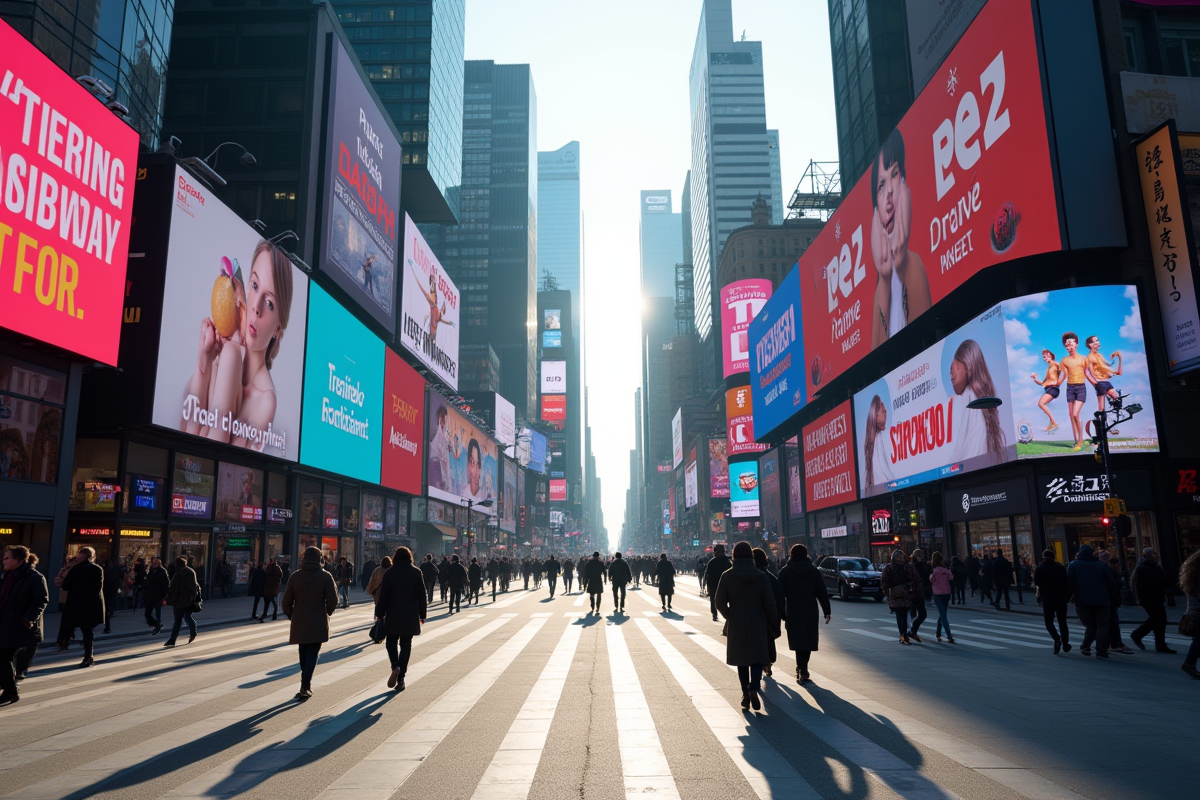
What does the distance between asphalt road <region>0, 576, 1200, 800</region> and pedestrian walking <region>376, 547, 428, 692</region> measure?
0.54m

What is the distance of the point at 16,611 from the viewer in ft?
31.6

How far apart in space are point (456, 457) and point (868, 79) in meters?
47.2

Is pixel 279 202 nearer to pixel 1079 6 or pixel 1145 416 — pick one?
pixel 1079 6

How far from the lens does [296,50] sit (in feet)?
160

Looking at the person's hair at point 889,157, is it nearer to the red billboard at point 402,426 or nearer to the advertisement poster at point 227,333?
the advertisement poster at point 227,333

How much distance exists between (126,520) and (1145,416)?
36223 mm

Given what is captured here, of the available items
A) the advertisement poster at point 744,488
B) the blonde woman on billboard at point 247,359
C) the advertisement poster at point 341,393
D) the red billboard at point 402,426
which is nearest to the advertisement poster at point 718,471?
the advertisement poster at point 744,488

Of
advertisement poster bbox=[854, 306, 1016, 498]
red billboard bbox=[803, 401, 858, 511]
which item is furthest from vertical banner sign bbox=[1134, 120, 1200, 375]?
red billboard bbox=[803, 401, 858, 511]

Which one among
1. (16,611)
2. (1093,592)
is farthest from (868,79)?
A: (16,611)

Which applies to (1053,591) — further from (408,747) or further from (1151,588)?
(408,747)

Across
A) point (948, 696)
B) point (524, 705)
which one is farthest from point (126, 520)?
point (948, 696)

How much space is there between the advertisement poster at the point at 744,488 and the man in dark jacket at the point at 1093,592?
8740cm

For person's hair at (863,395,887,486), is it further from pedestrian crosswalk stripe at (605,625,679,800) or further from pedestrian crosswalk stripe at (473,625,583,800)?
pedestrian crosswalk stripe at (473,625,583,800)

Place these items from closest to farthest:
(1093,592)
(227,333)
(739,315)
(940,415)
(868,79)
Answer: (1093,592) < (227,333) < (940,415) < (868,79) < (739,315)
